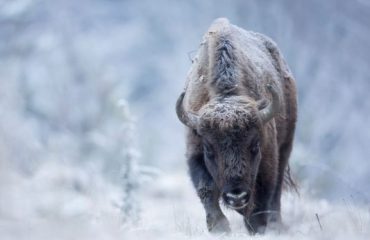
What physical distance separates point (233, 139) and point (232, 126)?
139 millimetres

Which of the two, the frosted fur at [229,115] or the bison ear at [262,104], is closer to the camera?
the frosted fur at [229,115]

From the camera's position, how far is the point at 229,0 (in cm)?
5309

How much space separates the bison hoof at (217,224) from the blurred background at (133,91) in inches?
50.0

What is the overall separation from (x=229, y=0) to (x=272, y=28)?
66.4 ft

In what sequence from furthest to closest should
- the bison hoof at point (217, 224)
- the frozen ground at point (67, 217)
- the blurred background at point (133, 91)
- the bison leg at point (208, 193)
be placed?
the bison leg at point (208, 193) < the bison hoof at point (217, 224) < the blurred background at point (133, 91) < the frozen ground at point (67, 217)

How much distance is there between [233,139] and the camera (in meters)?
9.38

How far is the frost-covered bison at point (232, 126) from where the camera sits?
9.37 metres

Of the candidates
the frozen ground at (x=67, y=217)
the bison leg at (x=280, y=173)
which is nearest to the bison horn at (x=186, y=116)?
the frozen ground at (x=67, y=217)

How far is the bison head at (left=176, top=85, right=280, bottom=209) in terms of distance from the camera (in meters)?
9.21

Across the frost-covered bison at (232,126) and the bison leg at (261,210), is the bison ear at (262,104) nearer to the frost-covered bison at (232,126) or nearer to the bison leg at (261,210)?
the frost-covered bison at (232,126)

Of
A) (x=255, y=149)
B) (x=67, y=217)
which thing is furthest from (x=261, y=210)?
(x=67, y=217)

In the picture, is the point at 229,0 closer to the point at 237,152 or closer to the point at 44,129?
the point at 44,129

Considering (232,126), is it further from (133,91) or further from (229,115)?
(133,91)

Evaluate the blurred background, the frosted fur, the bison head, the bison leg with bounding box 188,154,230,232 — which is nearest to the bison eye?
the bison head
